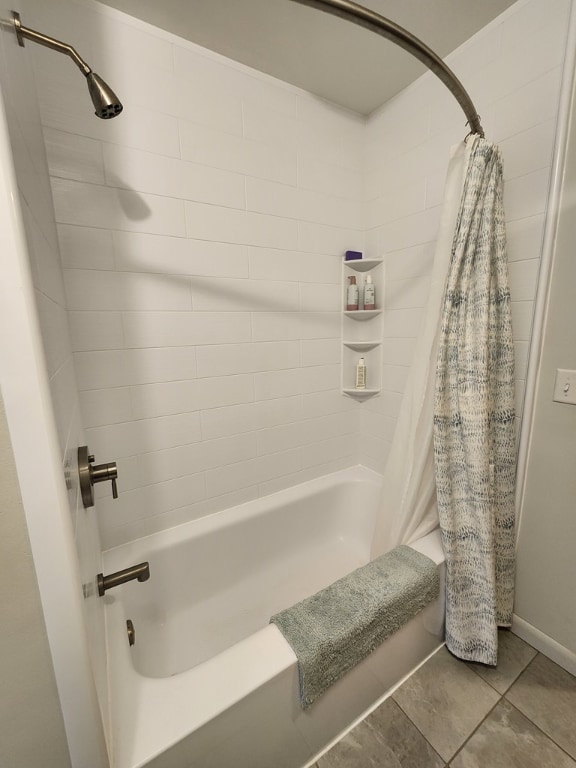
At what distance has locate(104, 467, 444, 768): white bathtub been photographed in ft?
2.17

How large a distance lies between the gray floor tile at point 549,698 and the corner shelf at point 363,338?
1174mm

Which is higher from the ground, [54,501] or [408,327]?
[408,327]

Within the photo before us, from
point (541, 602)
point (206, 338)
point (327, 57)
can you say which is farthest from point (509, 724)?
point (327, 57)

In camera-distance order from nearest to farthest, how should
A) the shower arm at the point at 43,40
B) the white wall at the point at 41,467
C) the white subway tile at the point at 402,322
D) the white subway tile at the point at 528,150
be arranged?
the white wall at the point at 41,467, the shower arm at the point at 43,40, the white subway tile at the point at 528,150, the white subway tile at the point at 402,322

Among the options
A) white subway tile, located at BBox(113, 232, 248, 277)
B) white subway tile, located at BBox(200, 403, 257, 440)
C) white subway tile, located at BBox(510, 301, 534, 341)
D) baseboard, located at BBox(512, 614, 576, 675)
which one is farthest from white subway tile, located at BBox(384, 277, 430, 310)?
baseboard, located at BBox(512, 614, 576, 675)

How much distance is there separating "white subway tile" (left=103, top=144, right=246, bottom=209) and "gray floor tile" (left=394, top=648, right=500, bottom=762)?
73.2 inches

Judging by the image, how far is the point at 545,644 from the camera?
1103 millimetres

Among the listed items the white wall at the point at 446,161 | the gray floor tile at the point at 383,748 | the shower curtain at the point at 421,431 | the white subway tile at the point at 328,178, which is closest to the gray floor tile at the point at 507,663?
the gray floor tile at the point at 383,748

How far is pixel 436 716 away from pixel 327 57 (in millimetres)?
2288

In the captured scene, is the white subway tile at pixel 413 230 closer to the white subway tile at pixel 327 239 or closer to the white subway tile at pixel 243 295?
the white subway tile at pixel 327 239

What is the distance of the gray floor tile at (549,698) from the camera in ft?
2.99

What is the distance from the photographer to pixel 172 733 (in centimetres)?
62

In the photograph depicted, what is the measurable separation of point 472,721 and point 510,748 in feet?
0.31

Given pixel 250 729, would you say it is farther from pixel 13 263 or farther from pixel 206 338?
pixel 206 338
